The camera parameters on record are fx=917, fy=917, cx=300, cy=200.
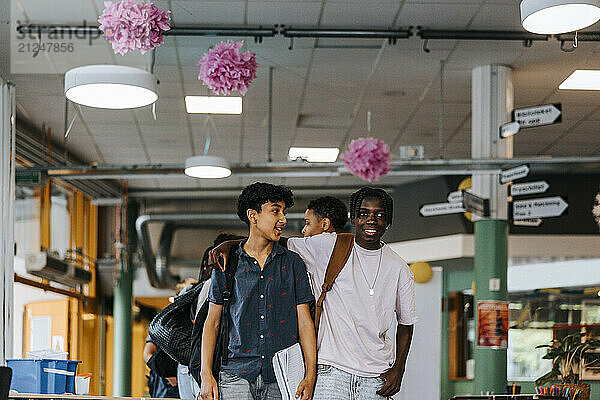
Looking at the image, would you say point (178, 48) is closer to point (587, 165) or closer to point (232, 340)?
point (587, 165)

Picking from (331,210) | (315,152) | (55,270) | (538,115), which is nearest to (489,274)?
(538,115)

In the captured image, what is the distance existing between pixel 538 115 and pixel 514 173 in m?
0.59

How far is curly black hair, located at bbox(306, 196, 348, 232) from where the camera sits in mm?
4582

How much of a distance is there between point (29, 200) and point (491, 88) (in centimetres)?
657

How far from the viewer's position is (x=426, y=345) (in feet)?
19.8

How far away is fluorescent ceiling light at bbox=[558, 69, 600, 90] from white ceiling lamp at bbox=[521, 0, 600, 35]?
4035 millimetres

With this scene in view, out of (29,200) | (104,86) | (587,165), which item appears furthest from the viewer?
(29,200)

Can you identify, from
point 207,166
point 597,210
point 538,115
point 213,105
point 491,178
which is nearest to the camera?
point 538,115

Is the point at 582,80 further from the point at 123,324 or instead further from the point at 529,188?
the point at 123,324

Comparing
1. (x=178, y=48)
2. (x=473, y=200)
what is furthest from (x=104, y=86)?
(x=473, y=200)

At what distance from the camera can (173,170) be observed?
10031mm

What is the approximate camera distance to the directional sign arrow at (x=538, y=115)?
7.52 m

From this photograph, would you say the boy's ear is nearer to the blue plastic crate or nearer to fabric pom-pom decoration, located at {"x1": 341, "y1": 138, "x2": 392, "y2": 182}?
the blue plastic crate

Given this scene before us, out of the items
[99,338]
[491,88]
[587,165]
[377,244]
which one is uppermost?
[491,88]
